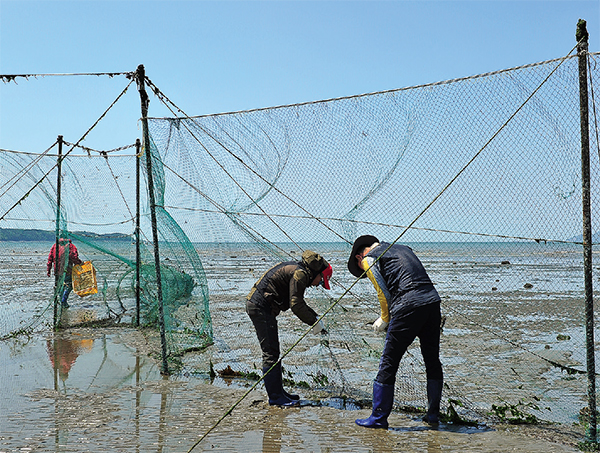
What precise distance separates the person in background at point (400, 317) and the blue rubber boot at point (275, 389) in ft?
2.64

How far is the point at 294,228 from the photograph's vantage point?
19.6 ft

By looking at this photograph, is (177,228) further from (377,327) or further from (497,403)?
(497,403)

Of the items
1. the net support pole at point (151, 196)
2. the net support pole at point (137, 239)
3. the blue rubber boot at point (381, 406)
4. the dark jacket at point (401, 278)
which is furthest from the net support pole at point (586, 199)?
the net support pole at point (137, 239)

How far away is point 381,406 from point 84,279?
698cm

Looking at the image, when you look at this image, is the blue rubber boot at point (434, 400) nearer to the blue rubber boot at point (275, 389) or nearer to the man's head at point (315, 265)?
the blue rubber boot at point (275, 389)

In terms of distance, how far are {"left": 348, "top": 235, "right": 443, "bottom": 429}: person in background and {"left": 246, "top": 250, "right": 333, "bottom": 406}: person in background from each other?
22.7 inches

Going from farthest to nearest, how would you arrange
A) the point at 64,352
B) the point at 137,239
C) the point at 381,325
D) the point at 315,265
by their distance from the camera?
the point at 137,239
the point at 64,352
the point at 315,265
the point at 381,325

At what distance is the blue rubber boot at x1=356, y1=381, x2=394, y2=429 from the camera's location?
176 inches

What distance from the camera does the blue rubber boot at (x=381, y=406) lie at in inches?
176

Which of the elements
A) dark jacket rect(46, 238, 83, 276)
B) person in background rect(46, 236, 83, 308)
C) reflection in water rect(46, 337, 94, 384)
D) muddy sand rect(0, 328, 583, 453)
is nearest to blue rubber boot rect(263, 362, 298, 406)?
muddy sand rect(0, 328, 583, 453)

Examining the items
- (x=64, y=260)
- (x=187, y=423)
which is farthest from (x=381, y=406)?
(x=64, y=260)

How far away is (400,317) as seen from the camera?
445 centimetres

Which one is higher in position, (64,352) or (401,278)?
(401,278)

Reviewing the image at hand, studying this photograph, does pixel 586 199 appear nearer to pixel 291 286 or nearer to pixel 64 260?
pixel 291 286
